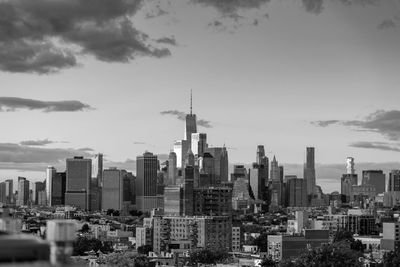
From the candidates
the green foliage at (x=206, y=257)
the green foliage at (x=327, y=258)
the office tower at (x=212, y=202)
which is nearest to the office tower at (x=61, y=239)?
the green foliage at (x=327, y=258)

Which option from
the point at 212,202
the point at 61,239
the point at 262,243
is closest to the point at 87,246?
the point at 262,243

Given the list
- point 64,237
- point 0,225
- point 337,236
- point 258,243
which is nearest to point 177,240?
point 258,243

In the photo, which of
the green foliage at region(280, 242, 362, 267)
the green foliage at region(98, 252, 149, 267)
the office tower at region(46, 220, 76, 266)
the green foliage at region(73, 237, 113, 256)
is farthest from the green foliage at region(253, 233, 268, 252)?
the office tower at region(46, 220, 76, 266)

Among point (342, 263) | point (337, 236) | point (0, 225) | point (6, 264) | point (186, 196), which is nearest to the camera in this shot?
point (6, 264)

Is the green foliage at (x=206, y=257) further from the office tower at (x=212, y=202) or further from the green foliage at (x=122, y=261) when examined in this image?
the office tower at (x=212, y=202)

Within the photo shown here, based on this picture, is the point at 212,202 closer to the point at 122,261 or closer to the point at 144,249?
the point at 144,249

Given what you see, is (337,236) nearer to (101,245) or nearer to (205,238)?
(205,238)
